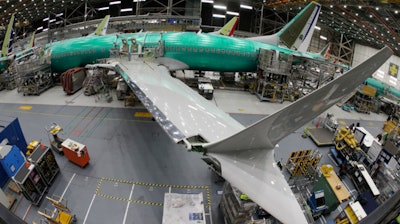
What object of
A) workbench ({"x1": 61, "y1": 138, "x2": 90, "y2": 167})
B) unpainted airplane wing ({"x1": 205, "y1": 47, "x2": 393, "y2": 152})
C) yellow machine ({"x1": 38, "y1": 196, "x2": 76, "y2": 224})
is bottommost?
yellow machine ({"x1": 38, "y1": 196, "x2": 76, "y2": 224})

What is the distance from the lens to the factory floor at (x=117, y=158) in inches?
369

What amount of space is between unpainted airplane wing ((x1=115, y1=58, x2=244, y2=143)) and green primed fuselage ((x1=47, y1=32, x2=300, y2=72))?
5.94 metres

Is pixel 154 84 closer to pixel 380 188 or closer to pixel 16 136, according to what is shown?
pixel 16 136

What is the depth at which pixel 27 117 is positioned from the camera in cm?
1545

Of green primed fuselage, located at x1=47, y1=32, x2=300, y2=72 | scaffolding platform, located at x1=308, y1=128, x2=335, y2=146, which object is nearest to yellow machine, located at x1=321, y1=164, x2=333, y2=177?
scaffolding platform, located at x1=308, y1=128, x2=335, y2=146

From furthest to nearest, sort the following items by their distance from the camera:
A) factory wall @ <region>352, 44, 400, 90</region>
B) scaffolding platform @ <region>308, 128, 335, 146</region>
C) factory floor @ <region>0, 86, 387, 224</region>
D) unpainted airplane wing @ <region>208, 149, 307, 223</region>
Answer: factory wall @ <region>352, 44, 400, 90</region> → scaffolding platform @ <region>308, 128, 335, 146</region> → factory floor @ <region>0, 86, 387, 224</region> → unpainted airplane wing @ <region>208, 149, 307, 223</region>

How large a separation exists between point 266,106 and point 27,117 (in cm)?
1771

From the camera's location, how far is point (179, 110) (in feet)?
30.5

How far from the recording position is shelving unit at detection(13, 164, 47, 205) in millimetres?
8578

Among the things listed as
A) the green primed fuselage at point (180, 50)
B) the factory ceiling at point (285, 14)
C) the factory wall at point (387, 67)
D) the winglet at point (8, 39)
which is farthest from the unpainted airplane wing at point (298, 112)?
the factory wall at point (387, 67)

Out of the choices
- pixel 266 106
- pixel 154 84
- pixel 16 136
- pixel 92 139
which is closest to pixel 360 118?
pixel 266 106

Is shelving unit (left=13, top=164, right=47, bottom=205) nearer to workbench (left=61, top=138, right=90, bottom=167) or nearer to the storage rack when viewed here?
the storage rack

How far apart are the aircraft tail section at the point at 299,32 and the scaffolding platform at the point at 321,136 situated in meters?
9.90

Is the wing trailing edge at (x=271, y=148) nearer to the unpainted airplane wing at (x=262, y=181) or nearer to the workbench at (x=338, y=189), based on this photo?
the unpainted airplane wing at (x=262, y=181)
